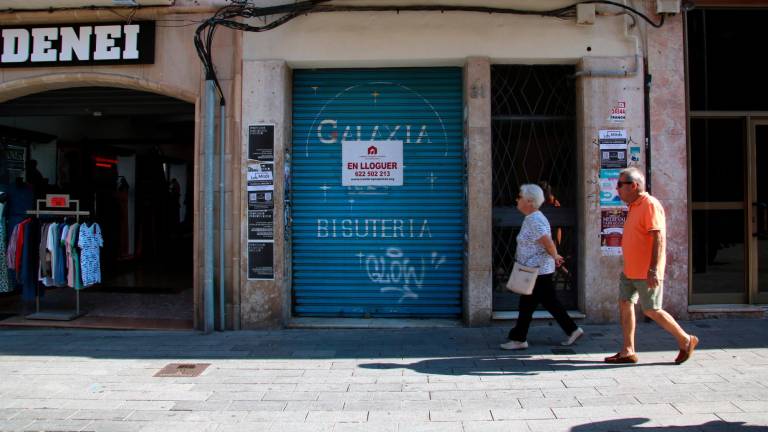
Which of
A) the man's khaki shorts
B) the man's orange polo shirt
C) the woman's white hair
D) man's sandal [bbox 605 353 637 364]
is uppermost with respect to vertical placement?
the woman's white hair

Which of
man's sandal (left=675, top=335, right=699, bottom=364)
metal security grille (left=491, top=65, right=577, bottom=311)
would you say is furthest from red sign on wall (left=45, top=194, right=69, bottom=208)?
man's sandal (left=675, top=335, right=699, bottom=364)

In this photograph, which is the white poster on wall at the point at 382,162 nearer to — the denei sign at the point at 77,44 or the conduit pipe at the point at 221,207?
the conduit pipe at the point at 221,207

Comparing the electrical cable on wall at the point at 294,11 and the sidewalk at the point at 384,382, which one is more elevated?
the electrical cable on wall at the point at 294,11

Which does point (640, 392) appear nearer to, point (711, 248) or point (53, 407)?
point (711, 248)

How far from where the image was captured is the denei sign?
7074 mm

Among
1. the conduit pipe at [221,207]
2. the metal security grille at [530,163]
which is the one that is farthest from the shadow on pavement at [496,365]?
the conduit pipe at [221,207]

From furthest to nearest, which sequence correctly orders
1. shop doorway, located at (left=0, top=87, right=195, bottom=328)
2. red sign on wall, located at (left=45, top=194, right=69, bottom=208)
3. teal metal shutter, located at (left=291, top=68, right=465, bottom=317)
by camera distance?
shop doorway, located at (left=0, top=87, right=195, bottom=328)
red sign on wall, located at (left=45, top=194, right=69, bottom=208)
teal metal shutter, located at (left=291, top=68, right=465, bottom=317)

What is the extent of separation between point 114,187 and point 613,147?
404 inches

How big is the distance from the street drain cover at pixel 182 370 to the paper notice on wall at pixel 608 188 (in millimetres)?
4855

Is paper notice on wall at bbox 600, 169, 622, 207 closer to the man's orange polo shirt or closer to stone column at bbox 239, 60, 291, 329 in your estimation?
the man's orange polo shirt

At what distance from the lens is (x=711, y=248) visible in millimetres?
7250

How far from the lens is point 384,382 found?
489 centimetres

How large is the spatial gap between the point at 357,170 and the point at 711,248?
4668 mm

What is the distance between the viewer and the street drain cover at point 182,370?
205 inches
